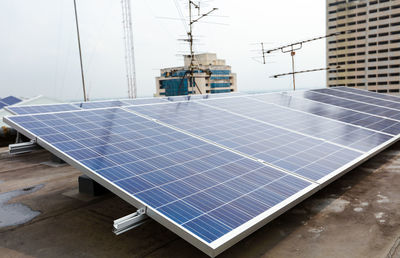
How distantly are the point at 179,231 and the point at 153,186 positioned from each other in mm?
1614

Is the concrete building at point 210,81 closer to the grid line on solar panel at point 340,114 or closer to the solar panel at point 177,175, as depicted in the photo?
the grid line on solar panel at point 340,114

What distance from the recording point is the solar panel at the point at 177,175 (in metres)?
6.09

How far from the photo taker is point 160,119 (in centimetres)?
1195

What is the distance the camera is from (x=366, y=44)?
144125 mm

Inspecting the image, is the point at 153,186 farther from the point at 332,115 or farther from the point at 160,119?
the point at 332,115

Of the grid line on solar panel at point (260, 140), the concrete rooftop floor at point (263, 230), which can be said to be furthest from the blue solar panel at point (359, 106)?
→ the grid line on solar panel at point (260, 140)

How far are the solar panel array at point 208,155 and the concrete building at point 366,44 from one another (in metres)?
137

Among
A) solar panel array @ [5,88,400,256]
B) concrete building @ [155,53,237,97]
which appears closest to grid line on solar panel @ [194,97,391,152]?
solar panel array @ [5,88,400,256]

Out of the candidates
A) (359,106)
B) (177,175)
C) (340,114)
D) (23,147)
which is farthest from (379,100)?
(23,147)

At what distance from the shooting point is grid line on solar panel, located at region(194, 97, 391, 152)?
12.2m

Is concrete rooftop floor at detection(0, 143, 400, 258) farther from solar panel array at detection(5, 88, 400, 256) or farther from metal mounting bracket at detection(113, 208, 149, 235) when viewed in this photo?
metal mounting bracket at detection(113, 208, 149, 235)

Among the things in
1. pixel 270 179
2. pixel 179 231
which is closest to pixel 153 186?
pixel 179 231

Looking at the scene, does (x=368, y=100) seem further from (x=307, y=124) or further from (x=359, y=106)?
(x=307, y=124)

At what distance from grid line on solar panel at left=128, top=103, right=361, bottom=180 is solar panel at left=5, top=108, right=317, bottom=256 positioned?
0.61m
